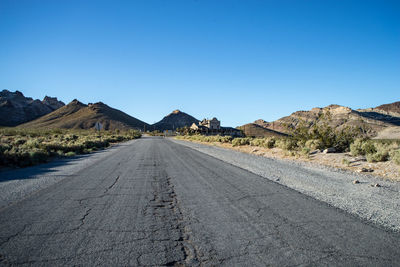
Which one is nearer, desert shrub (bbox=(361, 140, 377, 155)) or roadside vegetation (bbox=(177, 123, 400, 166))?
desert shrub (bbox=(361, 140, 377, 155))

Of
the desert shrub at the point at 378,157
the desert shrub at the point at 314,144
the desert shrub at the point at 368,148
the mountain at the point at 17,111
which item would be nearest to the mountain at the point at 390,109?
the desert shrub at the point at 314,144

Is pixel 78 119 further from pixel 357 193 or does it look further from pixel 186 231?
pixel 186 231

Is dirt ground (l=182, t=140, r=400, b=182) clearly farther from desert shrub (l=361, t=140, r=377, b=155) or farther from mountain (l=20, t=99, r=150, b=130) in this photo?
mountain (l=20, t=99, r=150, b=130)

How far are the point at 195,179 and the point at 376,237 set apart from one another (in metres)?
5.42

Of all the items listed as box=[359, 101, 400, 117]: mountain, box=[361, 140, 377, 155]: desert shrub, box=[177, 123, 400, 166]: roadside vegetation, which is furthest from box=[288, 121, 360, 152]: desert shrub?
box=[359, 101, 400, 117]: mountain

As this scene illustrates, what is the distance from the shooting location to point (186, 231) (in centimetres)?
384

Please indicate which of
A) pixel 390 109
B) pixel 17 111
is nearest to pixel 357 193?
pixel 390 109

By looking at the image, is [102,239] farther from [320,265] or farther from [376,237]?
[376,237]

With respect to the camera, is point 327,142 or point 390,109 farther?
point 390,109

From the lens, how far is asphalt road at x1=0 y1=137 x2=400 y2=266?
9.89 ft

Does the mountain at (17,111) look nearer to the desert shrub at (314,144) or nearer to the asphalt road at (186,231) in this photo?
the desert shrub at (314,144)

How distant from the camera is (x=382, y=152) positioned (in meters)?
11.3

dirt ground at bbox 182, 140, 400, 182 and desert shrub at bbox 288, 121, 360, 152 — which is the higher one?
desert shrub at bbox 288, 121, 360, 152

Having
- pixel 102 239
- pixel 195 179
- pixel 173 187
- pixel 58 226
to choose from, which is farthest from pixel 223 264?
pixel 195 179
